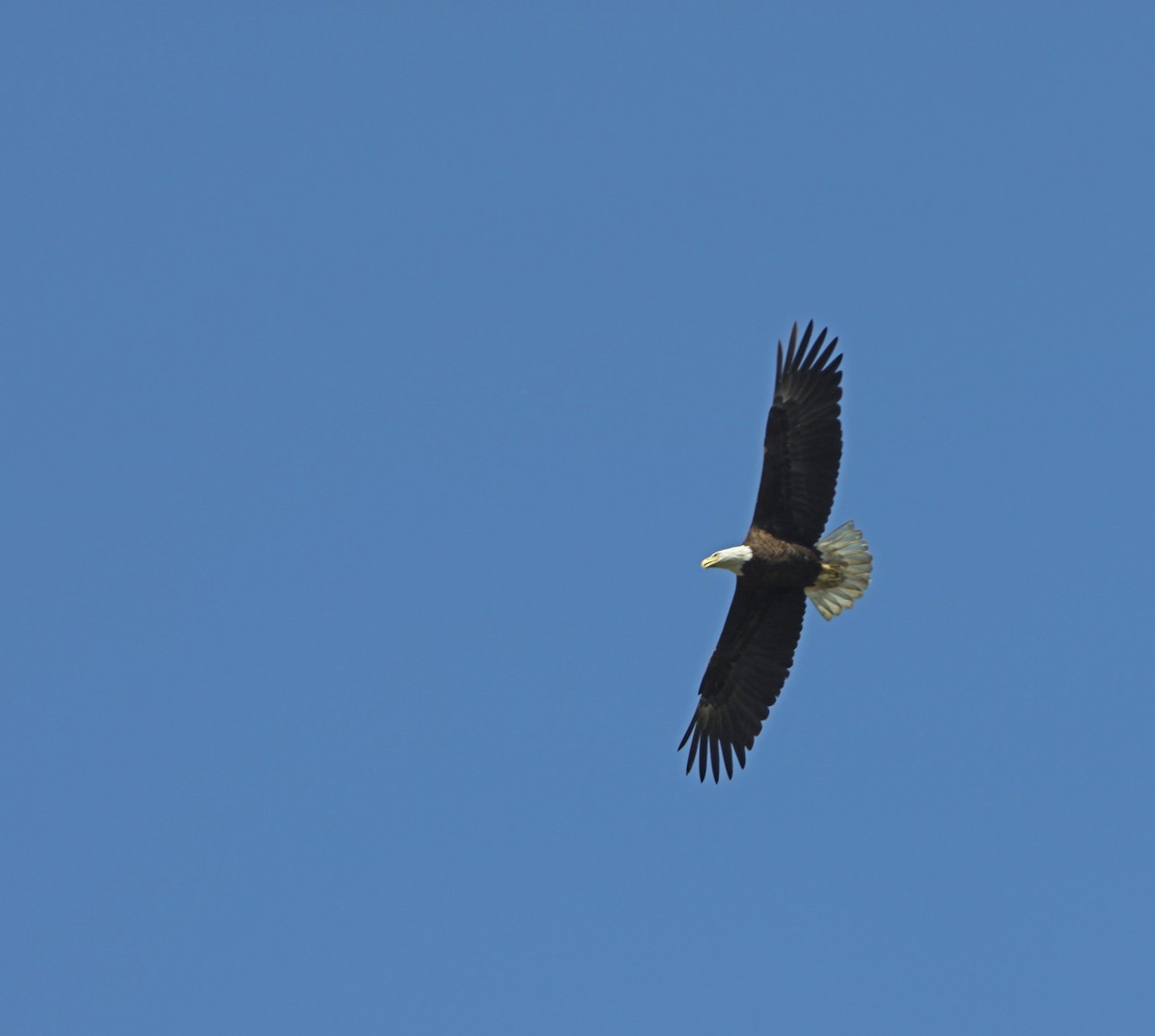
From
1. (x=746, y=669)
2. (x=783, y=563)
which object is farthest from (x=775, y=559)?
(x=746, y=669)

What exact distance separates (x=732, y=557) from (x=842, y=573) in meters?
1.27

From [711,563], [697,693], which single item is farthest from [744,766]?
[711,563]

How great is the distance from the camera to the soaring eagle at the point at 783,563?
14.9 metres

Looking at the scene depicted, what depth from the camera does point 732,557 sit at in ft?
49.3

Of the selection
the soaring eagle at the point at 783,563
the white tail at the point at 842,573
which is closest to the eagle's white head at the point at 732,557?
the soaring eagle at the point at 783,563

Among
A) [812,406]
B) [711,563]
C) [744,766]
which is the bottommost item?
[744,766]

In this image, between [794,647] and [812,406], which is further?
[794,647]

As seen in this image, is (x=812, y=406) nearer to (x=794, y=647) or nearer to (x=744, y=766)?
(x=794, y=647)

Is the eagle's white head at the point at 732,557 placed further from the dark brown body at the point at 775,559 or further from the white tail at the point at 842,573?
the white tail at the point at 842,573

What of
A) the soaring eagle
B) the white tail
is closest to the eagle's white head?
the soaring eagle

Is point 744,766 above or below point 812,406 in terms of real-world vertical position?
below

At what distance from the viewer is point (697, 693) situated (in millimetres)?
16406

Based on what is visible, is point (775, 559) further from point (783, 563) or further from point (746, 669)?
point (746, 669)

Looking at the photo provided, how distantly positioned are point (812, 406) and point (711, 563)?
1.69 meters
